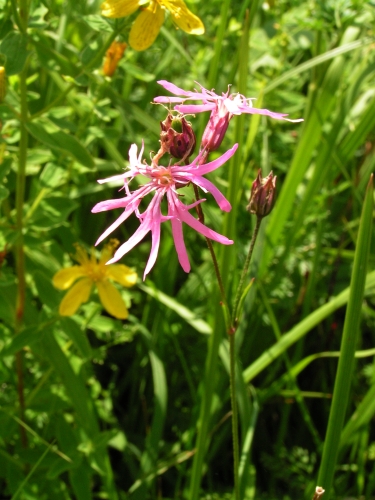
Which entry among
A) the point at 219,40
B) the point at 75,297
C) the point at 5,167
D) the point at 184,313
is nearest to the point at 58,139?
the point at 5,167

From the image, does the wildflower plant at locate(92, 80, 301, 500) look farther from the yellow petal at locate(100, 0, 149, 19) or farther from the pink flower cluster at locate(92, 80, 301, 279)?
the yellow petal at locate(100, 0, 149, 19)

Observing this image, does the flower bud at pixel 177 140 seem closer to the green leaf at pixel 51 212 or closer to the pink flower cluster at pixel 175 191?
the pink flower cluster at pixel 175 191

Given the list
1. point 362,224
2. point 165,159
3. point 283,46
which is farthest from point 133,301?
point 362,224

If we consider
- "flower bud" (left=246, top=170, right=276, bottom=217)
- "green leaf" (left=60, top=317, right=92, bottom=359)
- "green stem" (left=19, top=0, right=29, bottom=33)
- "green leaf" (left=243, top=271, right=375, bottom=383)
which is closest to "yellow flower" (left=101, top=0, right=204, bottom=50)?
"green stem" (left=19, top=0, right=29, bottom=33)

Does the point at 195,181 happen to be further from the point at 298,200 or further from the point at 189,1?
the point at 298,200

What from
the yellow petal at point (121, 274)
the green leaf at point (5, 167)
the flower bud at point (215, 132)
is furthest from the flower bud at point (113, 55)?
the flower bud at point (215, 132)

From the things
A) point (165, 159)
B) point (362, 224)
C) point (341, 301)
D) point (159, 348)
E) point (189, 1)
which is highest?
point (189, 1)

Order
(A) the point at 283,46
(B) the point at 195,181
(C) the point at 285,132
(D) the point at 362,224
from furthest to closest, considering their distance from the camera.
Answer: (C) the point at 285,132
(A) the point at 283,46
(D) the point at 362,224
(B) the point at 195,181
